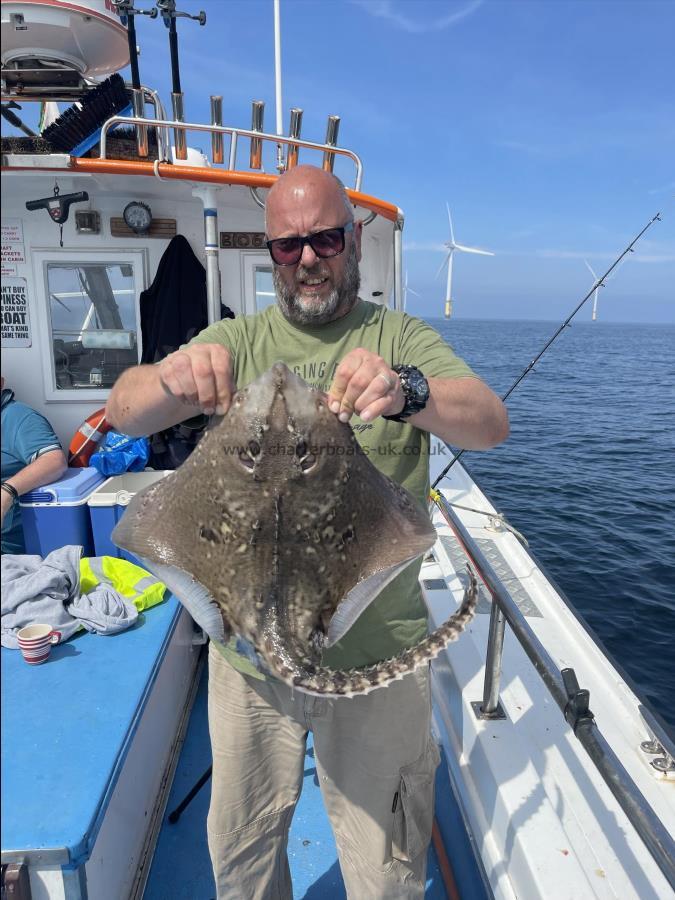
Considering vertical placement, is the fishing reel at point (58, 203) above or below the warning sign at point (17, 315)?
above

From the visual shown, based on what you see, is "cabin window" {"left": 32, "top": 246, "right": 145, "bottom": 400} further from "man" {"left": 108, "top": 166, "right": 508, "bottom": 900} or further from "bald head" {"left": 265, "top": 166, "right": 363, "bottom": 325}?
"bald head" {"left": 265, "top": 166, "right": 363, "bottom": 325}

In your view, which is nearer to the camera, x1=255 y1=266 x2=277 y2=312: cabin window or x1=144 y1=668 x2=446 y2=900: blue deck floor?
x1=144 y1=668 x2=446 y2=900: blue deck floor

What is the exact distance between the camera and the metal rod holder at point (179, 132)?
5379 millimetres

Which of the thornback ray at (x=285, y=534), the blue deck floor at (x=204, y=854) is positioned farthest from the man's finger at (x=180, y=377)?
the blue deck floor at (x=204, y=854)

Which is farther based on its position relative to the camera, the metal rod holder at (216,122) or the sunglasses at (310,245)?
the metal rod holder at (216,122)

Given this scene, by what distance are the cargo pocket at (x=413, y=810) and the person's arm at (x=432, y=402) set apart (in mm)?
1481

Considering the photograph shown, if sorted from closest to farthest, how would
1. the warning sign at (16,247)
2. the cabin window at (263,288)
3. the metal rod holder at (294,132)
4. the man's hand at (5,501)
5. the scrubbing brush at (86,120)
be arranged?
the man's hand at (5,501) < the scrubbing brush at (86,120) < the metal rod holder at (294,132) < the warning sign at (16,247) < the cabin window at (263,288)

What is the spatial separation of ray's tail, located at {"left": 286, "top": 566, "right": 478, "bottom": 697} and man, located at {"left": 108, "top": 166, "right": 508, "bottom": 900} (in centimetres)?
49

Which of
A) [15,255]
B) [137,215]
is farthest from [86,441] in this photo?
[137,215]

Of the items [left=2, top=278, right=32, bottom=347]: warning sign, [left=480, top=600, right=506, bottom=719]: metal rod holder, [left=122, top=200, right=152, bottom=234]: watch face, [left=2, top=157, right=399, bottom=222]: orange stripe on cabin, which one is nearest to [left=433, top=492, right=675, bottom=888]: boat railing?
[left=480, top=600, right=506, bottom=719]: metal rod holder

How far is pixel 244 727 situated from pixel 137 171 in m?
4.76

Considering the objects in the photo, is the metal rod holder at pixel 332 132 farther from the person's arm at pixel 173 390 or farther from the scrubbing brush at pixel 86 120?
the person's arm at pixel 173 390

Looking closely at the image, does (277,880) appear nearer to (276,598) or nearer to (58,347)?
(276,598)

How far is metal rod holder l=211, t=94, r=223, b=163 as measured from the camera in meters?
5.37
